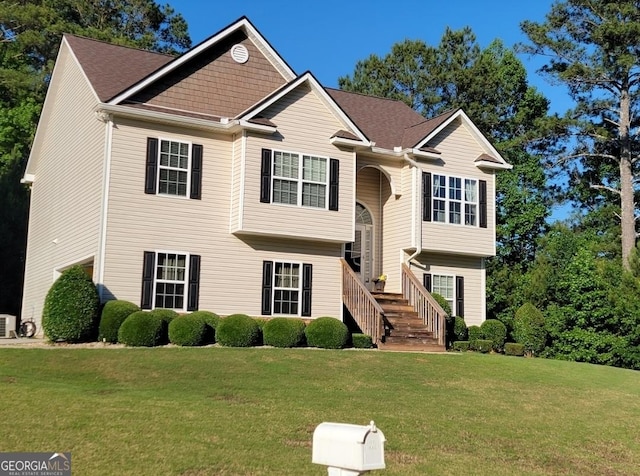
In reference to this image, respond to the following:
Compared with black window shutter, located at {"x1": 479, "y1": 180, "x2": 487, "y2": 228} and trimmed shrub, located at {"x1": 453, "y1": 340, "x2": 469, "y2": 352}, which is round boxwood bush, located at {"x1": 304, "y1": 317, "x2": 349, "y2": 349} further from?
black window shutter, located at {"x1": 479, "y1": 180, "x2": 487, "y2": 228}

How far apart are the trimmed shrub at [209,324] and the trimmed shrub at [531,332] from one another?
33.1ft

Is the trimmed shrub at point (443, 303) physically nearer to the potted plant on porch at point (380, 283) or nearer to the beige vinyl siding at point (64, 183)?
the potted plant on porch at point (380, 283)

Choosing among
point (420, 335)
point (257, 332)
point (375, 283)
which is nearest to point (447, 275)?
point (375, 283)

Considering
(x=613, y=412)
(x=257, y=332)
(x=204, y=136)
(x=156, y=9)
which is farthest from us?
(x=156, y=9)

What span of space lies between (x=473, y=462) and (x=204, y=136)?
44.2 ft

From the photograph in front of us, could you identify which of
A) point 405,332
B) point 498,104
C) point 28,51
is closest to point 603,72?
point 498,104

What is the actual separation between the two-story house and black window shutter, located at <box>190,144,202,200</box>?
0.13 feet

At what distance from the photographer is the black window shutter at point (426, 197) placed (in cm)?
2348

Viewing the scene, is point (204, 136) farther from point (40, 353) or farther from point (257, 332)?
point (40, 353)

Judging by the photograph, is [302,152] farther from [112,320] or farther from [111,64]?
[112,320]

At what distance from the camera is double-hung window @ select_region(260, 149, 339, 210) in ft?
67.4

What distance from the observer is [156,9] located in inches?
1795

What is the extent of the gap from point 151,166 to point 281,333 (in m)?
5.67

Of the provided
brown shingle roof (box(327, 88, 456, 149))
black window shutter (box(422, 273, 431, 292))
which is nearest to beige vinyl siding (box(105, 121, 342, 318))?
black window shutter (box(422, 273, 431, 292))
